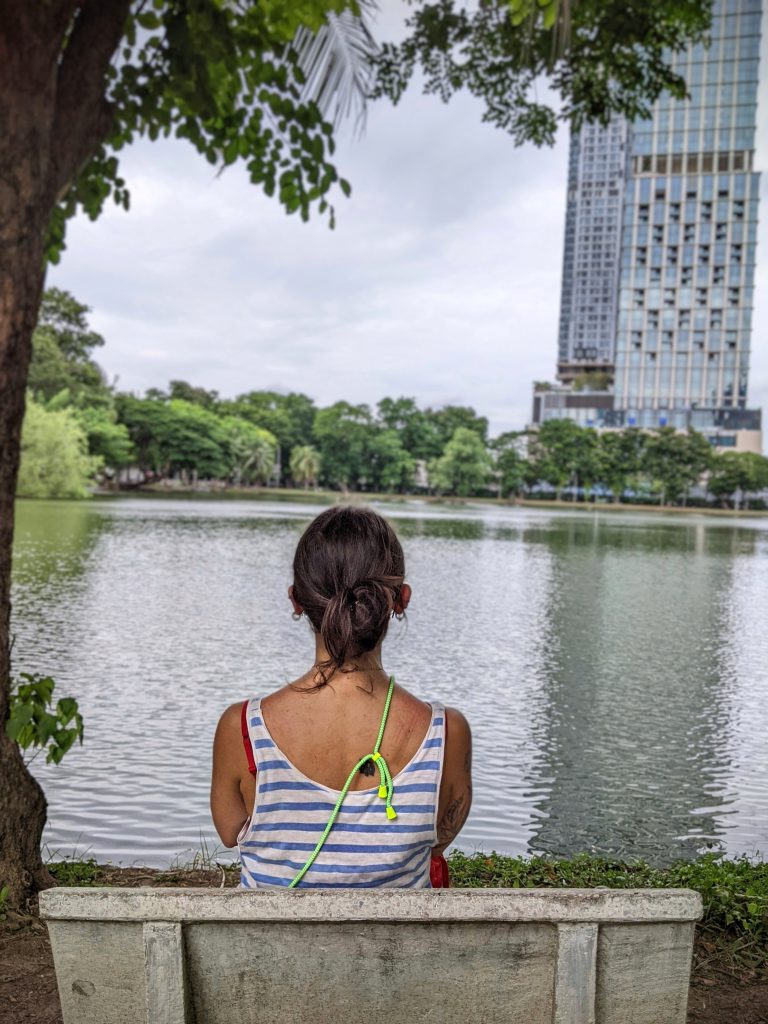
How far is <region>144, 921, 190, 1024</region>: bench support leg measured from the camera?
145 cm

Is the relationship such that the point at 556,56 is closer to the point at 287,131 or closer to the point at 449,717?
the point at 287,131

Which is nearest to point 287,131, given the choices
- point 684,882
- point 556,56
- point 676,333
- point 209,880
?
point 556,56

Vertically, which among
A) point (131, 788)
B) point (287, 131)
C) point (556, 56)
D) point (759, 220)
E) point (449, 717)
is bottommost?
point (131, 788)

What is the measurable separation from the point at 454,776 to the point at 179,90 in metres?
3.74

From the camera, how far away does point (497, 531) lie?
36.0 metres

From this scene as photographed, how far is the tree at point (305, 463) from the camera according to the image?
83812mm

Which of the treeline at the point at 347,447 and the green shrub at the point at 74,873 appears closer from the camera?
the green shrub at the point at 74,873

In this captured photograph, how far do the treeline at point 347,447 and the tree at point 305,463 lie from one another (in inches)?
3.2

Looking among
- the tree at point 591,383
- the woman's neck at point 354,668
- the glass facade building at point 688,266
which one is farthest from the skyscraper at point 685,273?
the woman's neck at point 354,668

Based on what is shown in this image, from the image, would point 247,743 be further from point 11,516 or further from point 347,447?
point 347,447

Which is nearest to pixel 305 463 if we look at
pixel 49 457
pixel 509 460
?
pixel 509 460

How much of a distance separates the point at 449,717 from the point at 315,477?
84461 millimetres

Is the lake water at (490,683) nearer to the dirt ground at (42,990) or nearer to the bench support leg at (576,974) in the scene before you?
the dirt ground at (42,990)

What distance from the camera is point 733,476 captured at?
77562 mm
